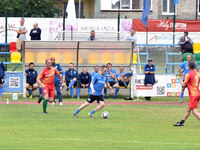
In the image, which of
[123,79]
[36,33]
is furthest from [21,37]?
[123,79]

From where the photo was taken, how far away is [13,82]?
2522 cm

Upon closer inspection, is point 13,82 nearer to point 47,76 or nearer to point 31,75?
point 31,75

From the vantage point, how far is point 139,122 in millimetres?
16141

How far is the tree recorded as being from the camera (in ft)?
139

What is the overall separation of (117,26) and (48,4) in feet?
42.8

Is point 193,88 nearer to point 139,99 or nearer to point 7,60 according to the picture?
point 139,99

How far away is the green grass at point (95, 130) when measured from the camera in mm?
11508

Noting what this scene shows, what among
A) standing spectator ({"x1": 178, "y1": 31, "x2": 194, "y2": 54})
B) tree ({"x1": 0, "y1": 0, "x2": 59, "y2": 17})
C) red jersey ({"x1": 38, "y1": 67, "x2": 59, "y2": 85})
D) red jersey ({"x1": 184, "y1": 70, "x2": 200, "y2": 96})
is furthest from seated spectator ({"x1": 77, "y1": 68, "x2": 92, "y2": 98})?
tree ({"x1": 0, "y1": 0, "x2": 59, "y2": 17})

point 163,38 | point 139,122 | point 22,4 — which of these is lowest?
point 139,122

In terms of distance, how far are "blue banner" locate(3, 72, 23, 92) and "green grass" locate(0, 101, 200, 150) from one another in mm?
5045

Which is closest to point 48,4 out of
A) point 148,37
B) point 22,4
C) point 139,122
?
point 22,4

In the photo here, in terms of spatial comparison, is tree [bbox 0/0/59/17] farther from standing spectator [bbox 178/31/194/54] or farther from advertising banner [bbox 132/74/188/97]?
advertising banner [bbox 132/74/188/97]

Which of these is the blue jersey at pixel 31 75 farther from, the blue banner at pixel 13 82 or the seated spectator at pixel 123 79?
the seated spectator at pixel 123 79

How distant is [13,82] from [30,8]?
19.3 m
